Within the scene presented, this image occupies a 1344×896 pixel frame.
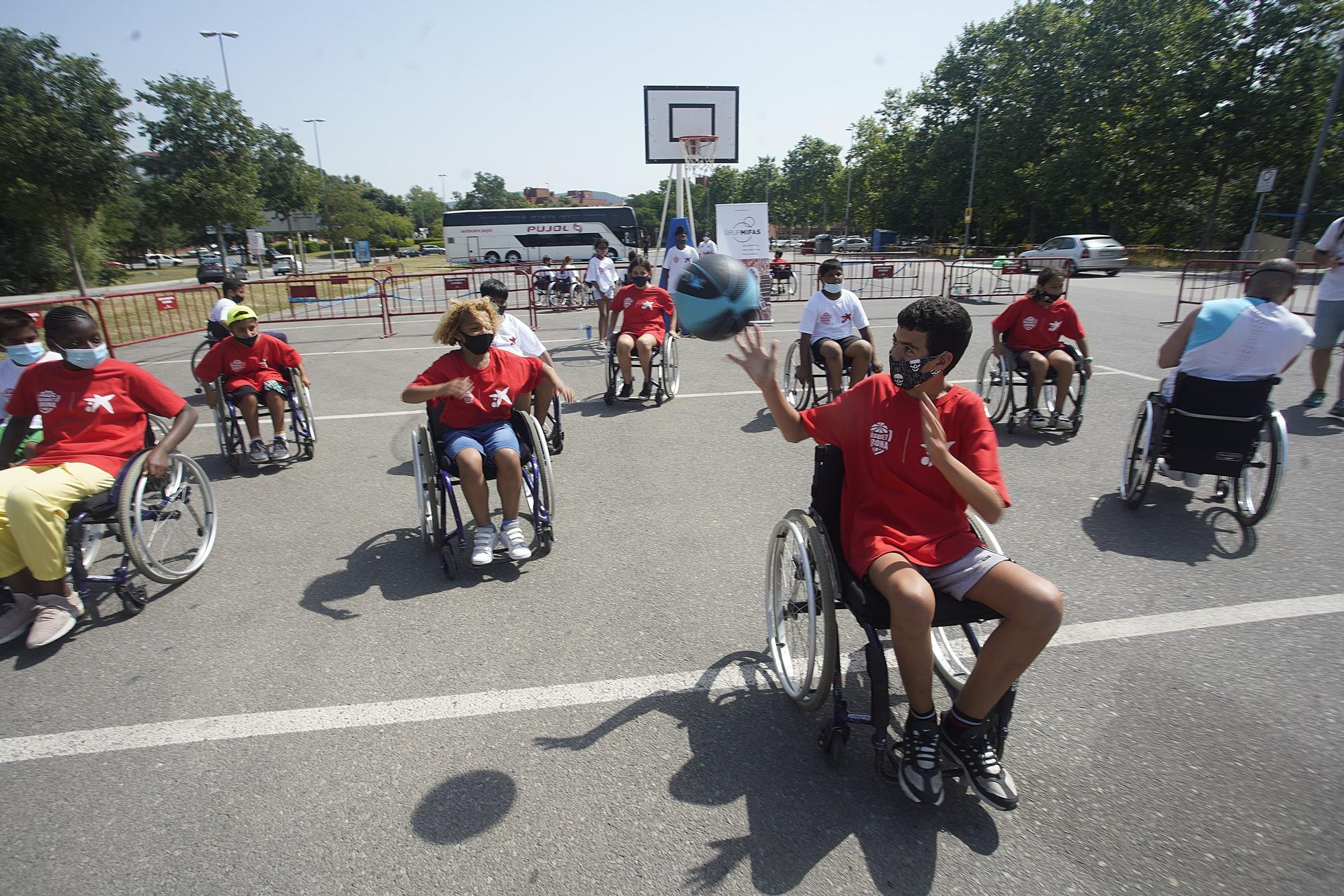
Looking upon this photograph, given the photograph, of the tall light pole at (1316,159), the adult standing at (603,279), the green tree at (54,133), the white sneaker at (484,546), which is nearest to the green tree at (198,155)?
the green tree at (54,133)

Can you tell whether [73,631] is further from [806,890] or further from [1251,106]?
[1251,106]

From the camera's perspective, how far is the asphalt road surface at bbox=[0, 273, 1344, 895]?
2291 millimetres

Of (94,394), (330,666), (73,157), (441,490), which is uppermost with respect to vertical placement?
(73,157)

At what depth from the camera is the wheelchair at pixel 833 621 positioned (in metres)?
2.49

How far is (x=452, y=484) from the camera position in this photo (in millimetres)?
4453

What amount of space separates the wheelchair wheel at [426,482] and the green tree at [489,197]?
131m

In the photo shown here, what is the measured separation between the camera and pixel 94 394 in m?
4.05

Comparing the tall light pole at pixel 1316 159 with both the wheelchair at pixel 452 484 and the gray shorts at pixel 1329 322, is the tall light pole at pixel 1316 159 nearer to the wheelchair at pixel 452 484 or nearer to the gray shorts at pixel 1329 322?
the gray shorts at pixel 1329 322

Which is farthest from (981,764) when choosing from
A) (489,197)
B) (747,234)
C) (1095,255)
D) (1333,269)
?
(489,197)

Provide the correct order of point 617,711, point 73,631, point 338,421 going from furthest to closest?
1. point 338,421
2. point 73,631
3. point 617,711

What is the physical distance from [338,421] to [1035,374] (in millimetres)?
7310

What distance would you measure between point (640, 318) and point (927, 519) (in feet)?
20.3

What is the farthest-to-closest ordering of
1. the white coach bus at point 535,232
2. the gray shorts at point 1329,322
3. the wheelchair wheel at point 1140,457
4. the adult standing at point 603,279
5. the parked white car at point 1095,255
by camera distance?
1. the white coach bus at point 535,232
2. the parked white car at point 1095,255
3. the adult standing at point 603,279
4. the gray shorts at point 1329,322
5. the wheelchair wheel at point 1140,457

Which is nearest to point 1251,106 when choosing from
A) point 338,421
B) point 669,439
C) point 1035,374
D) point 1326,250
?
point 1326,250
